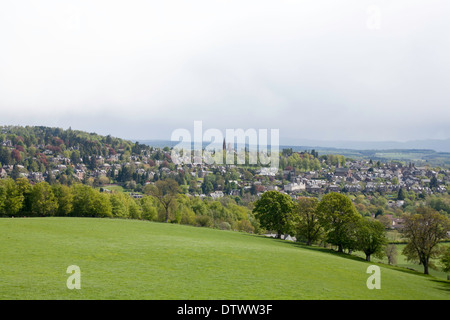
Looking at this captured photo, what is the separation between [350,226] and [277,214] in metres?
13.6

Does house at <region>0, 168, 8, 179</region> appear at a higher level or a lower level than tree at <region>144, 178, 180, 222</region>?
lower

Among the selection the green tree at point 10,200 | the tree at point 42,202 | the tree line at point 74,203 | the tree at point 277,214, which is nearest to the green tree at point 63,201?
the tree line at point 74,203

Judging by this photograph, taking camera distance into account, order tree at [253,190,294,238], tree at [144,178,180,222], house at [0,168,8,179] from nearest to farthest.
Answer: tree at [253,190,294,238]
tree at [144,178,180,222]
house at [0,168,8,179]

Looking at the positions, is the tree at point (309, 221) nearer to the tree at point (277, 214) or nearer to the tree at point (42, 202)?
the tree at point (277, 214)

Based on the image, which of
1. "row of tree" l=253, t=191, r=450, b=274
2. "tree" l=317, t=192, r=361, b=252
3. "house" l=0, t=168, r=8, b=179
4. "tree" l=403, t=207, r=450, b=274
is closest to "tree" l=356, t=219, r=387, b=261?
"row of tree" l=253, t=191, r=450, b=274

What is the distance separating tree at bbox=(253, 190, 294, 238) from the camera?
196ft

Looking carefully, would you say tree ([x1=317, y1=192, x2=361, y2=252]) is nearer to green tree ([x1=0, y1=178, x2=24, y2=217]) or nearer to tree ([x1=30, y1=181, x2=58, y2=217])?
tree ([x1=30, y1=181, x2=58, y2=217])

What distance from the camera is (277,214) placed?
60.2 metres

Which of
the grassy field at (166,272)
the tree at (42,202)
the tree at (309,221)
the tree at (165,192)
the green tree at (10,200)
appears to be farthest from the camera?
the tree at (165,192)

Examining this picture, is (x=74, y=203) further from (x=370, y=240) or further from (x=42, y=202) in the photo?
(x=370, y=240)

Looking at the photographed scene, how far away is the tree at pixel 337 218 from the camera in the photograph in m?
49.8
